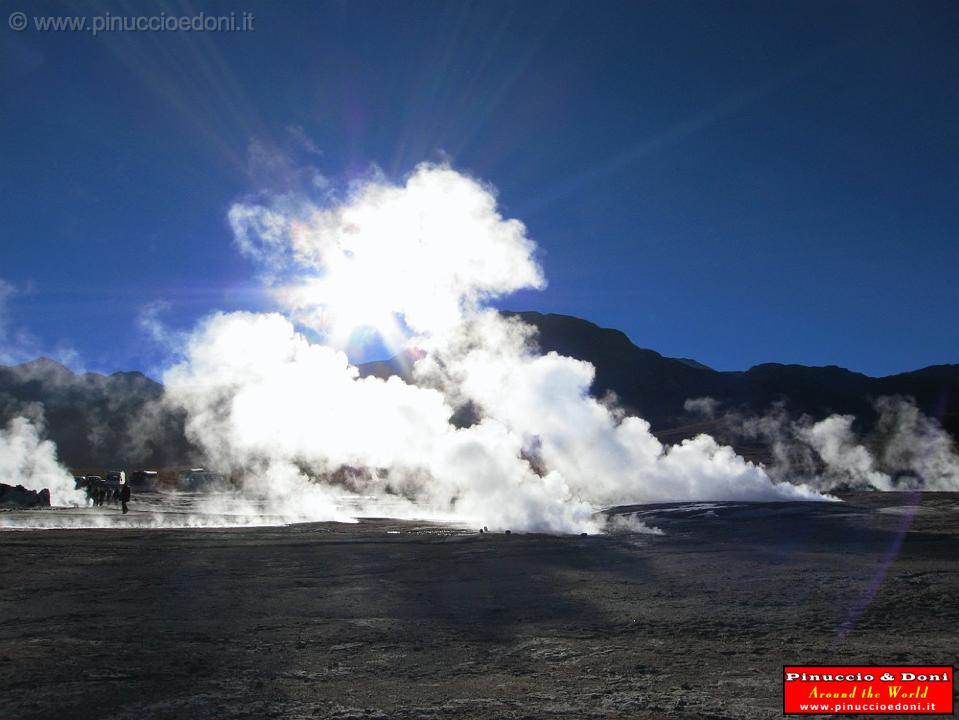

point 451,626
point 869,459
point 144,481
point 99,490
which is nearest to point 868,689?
point 451,626

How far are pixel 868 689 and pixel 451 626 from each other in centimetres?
555

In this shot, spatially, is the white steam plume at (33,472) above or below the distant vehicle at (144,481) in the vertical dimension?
above

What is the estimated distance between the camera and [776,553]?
18234mm

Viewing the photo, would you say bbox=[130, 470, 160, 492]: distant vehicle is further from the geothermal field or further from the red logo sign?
the red logo sign

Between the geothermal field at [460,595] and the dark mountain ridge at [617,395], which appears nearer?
the geothermal field at [460,595]

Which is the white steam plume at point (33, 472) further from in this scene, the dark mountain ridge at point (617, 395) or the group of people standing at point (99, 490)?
the dark mountain ridge at point (617, 395)

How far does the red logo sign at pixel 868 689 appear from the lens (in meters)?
6.67

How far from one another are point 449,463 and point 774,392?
134637 mm

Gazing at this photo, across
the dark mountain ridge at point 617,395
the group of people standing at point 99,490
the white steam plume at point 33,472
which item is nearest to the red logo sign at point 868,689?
→ the group of people standing at point 99,490

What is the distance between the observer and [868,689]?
7.18 m

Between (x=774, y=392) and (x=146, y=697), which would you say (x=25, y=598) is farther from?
(x=774, y=392)

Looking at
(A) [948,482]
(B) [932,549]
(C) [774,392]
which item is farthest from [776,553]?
(C) [774,392]

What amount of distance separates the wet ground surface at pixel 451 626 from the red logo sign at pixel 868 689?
25cm

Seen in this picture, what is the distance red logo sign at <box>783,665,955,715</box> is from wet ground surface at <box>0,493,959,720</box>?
250 millimetres
